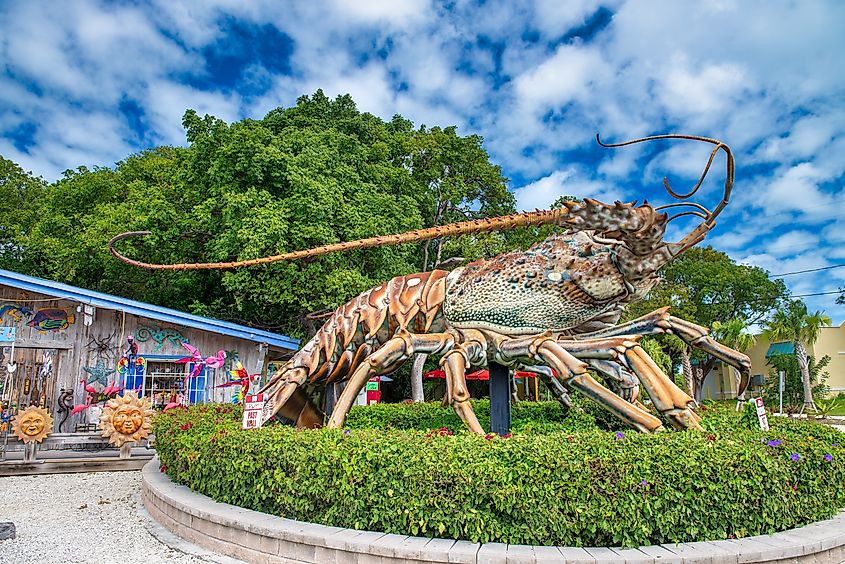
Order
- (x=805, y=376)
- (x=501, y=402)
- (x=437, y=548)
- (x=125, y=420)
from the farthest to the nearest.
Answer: (x=805, y=376) → (x=125, y=420) → (x=501, y=402) → (x=437, y=548)

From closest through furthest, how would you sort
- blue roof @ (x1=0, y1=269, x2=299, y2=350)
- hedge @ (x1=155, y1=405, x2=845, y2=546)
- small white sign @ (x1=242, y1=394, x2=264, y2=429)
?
hedge @ (x1=155, y1=405, x2=845, y2=546) < small white sign @ (x1=242, y1=394, x2=264, y2=429) < blue roof @ (x1=0, y1=269, x2=299, y2=350)

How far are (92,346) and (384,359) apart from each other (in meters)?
9.03

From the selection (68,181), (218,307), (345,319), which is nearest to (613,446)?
(345,319)

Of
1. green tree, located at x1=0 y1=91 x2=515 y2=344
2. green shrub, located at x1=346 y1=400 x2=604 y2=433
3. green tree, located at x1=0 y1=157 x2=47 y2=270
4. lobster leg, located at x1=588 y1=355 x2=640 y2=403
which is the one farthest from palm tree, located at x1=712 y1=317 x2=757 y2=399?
green tree, located at x1=0 y1=157 x2=47 y2=270

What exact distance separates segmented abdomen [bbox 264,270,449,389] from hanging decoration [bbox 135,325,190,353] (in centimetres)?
624

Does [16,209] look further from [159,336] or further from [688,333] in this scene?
[688,333]

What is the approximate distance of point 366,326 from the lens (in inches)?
313

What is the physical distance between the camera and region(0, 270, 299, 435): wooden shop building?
40.1 feet

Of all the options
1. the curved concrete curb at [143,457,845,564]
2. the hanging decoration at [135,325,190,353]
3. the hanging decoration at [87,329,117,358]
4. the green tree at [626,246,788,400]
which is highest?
the green tree at [626,246,788,400]

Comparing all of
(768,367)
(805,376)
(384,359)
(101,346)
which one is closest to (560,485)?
(384,359)

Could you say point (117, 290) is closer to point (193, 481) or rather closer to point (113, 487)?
point (113, 487)

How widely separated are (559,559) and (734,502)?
58.8 inches

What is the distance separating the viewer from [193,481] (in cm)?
648

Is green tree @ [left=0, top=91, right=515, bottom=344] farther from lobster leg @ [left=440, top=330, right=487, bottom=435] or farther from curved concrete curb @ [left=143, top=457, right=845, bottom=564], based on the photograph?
curved concrete curb @ [left=143, top=457, right=845, bottom=564]
